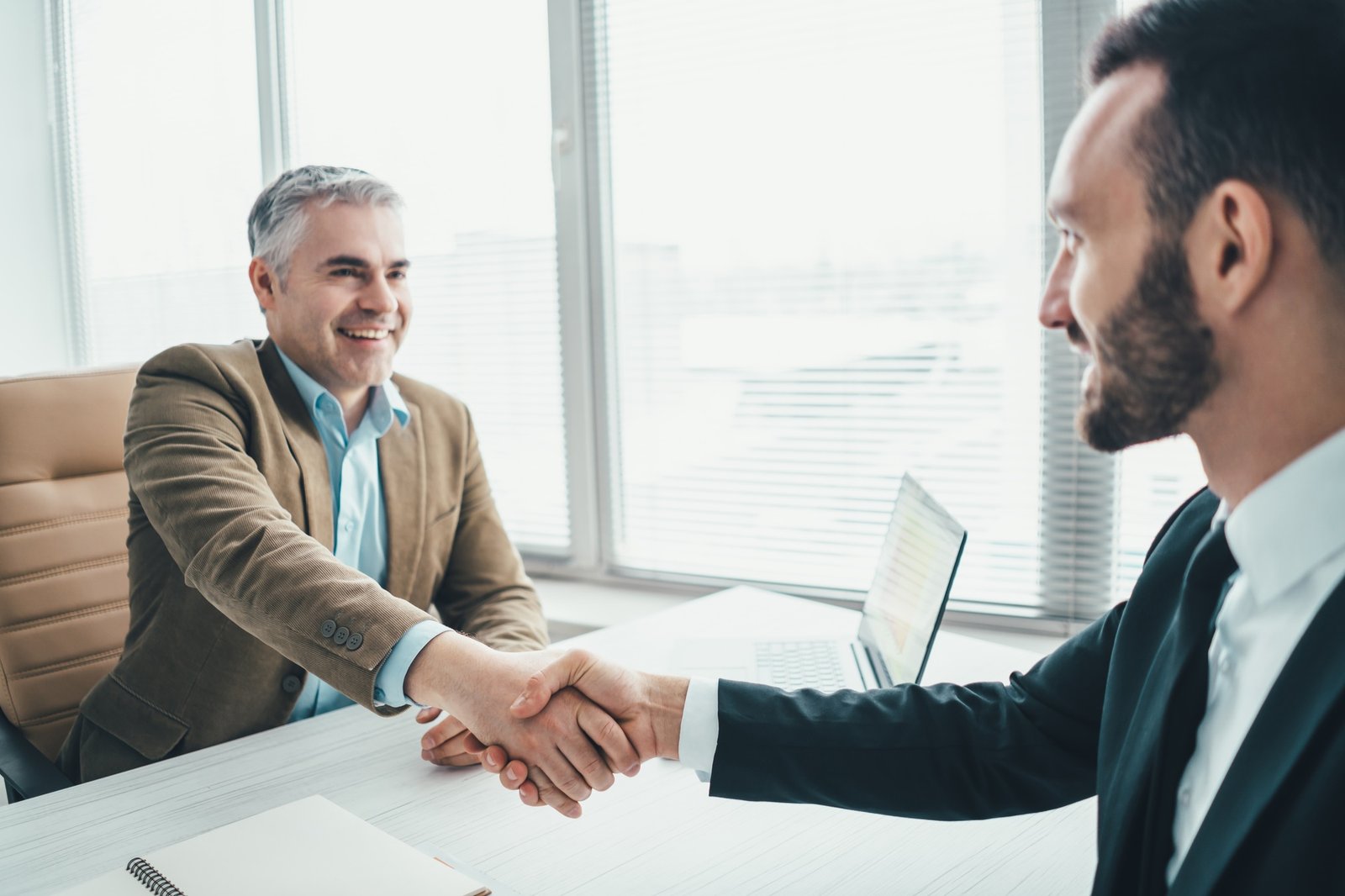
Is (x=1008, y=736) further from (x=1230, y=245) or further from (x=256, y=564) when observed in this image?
(x=256, y=564)

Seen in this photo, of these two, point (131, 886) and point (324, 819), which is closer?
point (131, 886)

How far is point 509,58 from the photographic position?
9.13 feet

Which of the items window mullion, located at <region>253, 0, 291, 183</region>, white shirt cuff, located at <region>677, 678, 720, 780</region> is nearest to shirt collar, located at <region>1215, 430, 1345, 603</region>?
white shirt cuff, located at <region>677, 678, 720, 780</region>

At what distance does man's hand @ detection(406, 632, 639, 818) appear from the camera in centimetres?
118

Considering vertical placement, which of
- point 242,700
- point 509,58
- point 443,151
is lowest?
point 242,700

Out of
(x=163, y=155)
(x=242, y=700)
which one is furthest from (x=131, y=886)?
(x=163, y=155)

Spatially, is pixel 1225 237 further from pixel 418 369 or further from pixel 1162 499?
pixel 418 369

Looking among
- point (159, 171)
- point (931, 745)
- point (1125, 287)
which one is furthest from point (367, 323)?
point (159, 171)

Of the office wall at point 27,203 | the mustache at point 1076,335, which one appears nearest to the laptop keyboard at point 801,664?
the mustache at point 1076,335

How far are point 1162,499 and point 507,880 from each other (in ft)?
5.15

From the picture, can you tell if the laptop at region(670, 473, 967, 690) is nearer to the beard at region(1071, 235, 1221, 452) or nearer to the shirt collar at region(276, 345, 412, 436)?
the beard at region(1071, 235, 1221, 452)

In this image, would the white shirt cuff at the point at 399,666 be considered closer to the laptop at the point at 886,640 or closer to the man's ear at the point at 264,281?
the laptop at the point at 886,640

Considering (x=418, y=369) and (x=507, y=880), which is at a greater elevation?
(x=418, y=369)

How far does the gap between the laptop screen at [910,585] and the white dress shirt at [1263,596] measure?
21.2 inches
